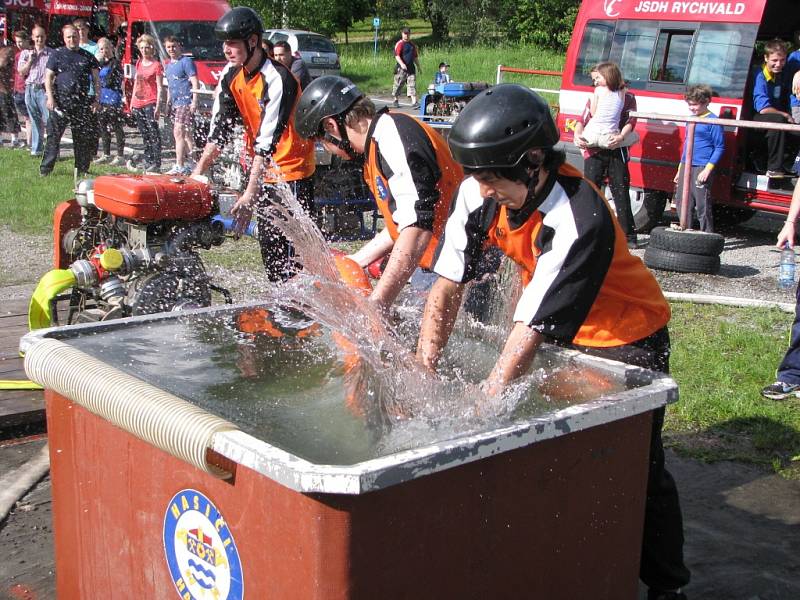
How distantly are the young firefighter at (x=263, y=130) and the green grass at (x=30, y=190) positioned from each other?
462 centimetres

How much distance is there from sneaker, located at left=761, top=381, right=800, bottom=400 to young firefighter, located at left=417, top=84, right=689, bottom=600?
237 centimetres

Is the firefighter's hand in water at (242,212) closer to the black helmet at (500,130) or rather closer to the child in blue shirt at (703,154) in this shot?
the black helmet at (500,130)

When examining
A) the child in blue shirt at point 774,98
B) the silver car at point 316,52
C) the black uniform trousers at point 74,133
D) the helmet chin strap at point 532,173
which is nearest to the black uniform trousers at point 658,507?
the helmet chin strap at point 532,173

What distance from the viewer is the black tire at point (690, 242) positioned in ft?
27.5

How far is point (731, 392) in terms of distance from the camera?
5.27 meters

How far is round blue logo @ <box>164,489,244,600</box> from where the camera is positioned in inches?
92.0

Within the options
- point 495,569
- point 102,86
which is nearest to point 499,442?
point 495,569

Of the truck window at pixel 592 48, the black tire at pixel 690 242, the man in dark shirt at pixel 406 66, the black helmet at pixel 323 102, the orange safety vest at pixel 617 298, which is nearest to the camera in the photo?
the orange safety vest at pixel 617 298

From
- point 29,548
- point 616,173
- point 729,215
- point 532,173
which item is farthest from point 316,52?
point 532,173

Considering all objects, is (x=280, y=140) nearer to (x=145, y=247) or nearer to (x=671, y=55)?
(x=145, y=247)

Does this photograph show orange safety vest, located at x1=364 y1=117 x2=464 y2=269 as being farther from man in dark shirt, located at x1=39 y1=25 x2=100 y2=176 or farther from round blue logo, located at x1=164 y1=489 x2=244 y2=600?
man in dark shirt, located at x1=39 y1=25 x2=100 y2=176

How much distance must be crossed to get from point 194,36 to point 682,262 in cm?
1219

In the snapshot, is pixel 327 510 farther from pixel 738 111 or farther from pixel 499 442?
pixel 738 111

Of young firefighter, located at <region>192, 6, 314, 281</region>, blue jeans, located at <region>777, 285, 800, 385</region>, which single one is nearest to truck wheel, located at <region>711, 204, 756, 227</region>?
blue jeans, located at <region>777, 285, 800, 385</region>
